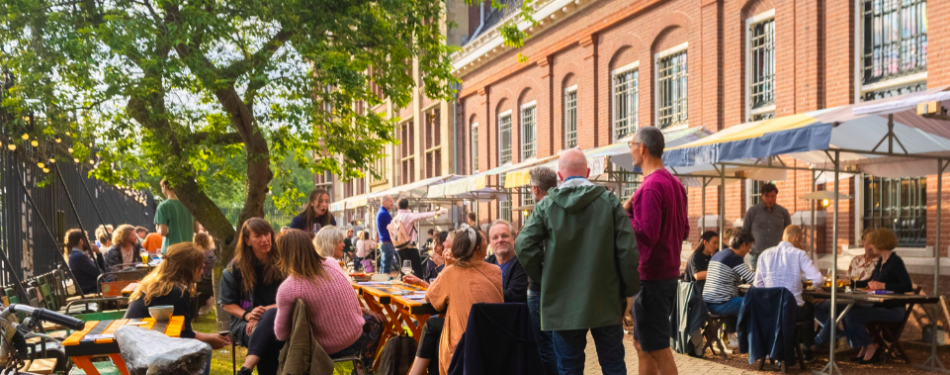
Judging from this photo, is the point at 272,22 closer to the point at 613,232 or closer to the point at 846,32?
the point at 613,232

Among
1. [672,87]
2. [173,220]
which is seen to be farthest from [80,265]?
[672,87]

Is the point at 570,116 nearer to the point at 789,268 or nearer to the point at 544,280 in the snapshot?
the point at 789,268

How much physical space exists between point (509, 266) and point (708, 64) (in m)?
10.4

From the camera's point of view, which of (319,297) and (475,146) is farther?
(475,146)

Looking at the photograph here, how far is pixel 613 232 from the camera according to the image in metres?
5.01

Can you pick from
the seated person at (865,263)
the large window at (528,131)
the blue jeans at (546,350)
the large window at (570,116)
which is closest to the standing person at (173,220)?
the blue jeans at (546,350)

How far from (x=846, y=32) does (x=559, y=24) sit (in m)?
10.3

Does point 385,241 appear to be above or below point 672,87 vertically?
below

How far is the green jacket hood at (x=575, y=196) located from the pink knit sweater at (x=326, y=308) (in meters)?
1.90

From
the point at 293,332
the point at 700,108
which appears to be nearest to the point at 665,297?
the point at 293,332

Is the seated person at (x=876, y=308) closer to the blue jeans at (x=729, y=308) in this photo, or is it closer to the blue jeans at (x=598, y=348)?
the blue jeans at (x=729, y=308)

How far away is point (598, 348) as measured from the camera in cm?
514

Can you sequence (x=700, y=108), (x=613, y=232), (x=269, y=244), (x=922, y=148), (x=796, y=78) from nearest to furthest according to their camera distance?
(x=613, y=232) → (x=269, y=244) → (x=922, y=148) → (x=796, y=78) → (x=700, y=108)

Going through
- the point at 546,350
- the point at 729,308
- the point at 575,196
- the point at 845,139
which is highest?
the point at 845,139
